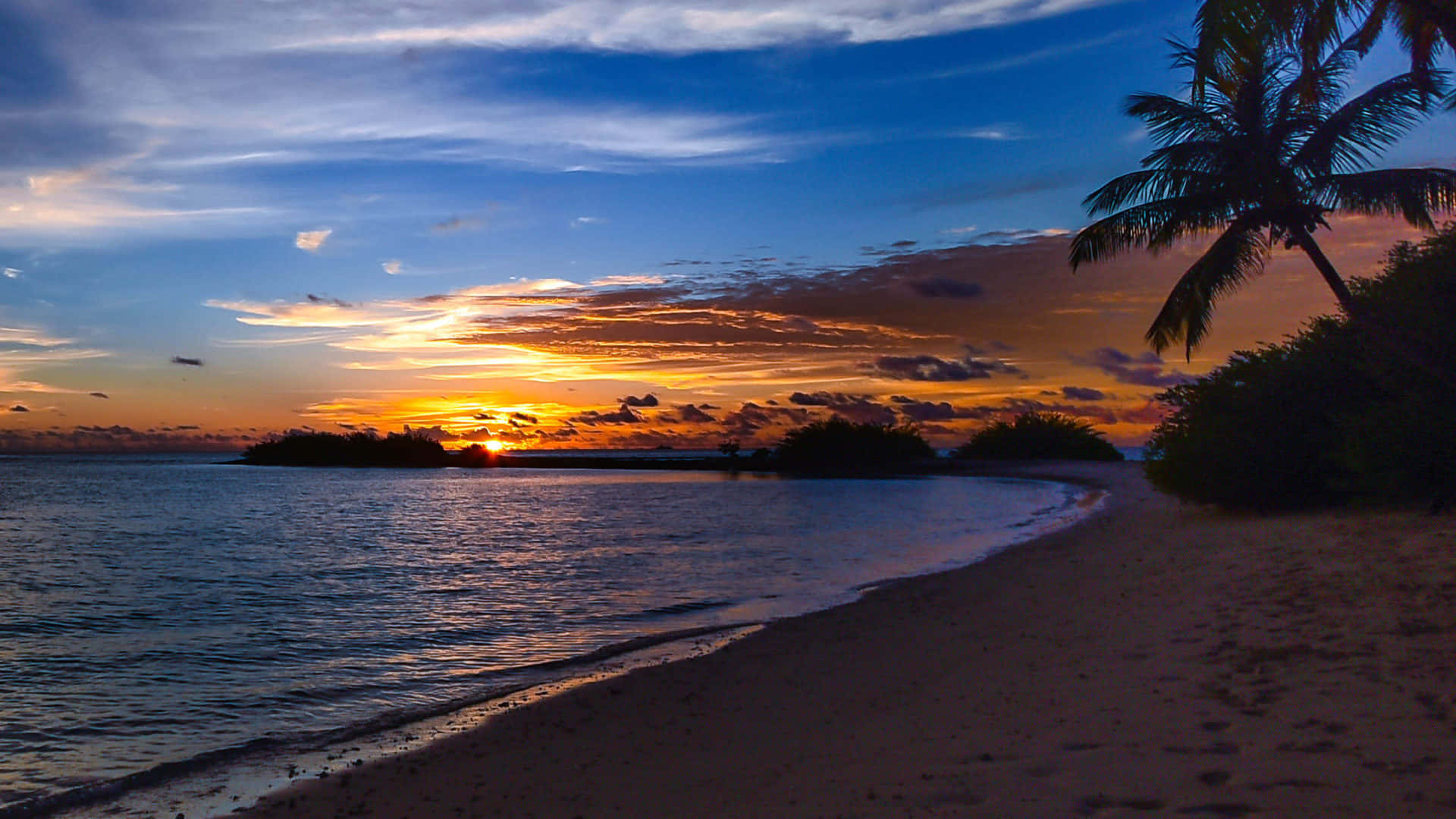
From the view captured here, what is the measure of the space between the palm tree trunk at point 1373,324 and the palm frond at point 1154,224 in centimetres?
238

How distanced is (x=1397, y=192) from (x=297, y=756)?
20.3 meters

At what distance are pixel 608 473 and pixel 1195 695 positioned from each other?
4890 inches

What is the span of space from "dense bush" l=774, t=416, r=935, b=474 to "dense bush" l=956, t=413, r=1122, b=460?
815 centimetres

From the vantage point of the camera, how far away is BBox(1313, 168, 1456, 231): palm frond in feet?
55.5

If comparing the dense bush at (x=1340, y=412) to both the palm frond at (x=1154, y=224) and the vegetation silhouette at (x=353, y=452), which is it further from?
the vegetation silhouette at (x=353, y=452)

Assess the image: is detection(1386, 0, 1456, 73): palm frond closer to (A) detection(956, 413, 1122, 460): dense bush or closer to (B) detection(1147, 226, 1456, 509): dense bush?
(B) detection(1147, 226, 1456, 509): dense bush

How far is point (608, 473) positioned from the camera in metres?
130

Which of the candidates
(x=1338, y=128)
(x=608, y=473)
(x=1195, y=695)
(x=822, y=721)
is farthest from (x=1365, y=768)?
(x=608, y=473)

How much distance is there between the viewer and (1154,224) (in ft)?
66.7

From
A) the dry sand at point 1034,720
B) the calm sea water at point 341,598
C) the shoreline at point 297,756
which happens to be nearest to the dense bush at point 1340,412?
the dry sand at point 1034,720

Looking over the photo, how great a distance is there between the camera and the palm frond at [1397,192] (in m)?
16.9

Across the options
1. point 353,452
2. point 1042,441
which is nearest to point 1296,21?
point 1042,441

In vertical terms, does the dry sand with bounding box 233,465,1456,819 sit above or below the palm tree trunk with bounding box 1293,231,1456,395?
below

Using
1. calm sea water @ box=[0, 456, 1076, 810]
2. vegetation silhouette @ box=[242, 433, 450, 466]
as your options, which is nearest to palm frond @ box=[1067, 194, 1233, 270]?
calm sea water @ box=[0, 456, 1076, 810]
